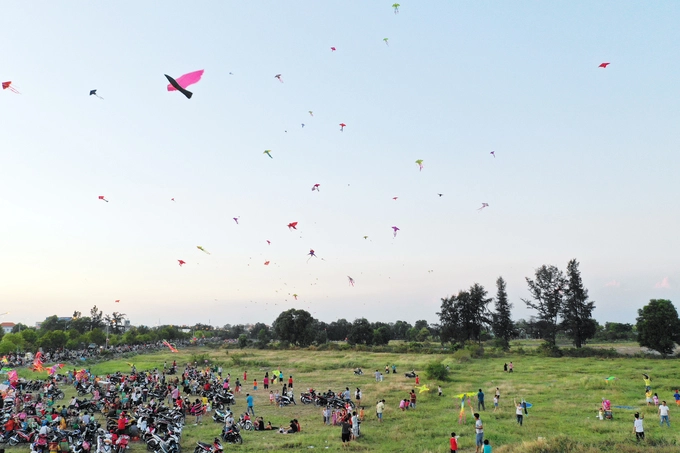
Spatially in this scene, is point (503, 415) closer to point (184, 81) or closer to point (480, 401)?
point (480, 401)

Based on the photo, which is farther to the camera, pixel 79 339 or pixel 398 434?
pixel 79 339

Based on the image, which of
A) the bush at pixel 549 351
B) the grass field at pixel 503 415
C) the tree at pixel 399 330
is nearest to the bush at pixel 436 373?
the grass field at pixel 503 415

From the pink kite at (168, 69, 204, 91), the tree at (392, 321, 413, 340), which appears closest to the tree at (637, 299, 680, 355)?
the pink kite at (168, 69, 204, 91)

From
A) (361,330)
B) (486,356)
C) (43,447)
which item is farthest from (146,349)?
(43,447)

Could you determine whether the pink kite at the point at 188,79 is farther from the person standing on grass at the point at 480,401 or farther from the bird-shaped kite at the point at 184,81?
the person standing on grass at the point at 480,401

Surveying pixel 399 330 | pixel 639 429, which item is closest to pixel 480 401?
pixel 639 429

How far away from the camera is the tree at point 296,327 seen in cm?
8506

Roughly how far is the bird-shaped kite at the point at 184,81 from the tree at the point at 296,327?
80686 mm

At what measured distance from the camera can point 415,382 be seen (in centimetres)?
3353

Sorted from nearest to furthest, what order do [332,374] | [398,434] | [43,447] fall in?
[43,447]
[398,434]
[332,374]

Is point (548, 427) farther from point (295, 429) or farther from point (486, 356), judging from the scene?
point (486, 356)

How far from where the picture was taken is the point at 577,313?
61.2 metres

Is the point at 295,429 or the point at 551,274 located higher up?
the point at 551,274

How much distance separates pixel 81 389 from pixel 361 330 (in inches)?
2363
